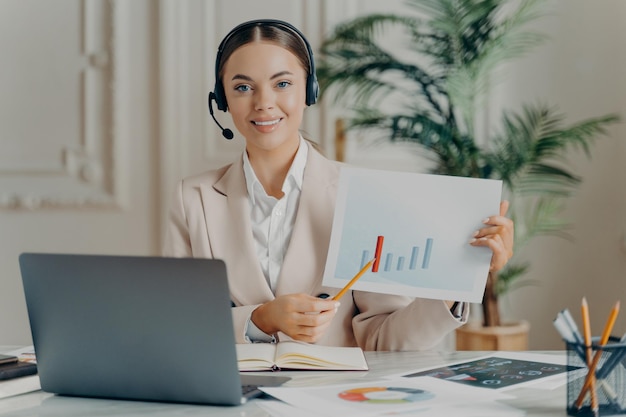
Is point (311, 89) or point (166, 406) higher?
point (311, 89)

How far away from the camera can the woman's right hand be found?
1.49 m

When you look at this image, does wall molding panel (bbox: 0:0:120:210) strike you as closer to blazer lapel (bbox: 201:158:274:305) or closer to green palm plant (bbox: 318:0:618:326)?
green palm plant (bbox: 318:0:618:326)

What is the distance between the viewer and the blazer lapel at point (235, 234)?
1.77m

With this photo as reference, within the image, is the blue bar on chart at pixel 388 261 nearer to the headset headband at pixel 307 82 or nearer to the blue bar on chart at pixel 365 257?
the blue bar on chart at pixel 365 257

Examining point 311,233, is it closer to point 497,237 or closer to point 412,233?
point 412,233

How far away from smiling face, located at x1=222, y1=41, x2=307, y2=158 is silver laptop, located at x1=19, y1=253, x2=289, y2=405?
0.72 m

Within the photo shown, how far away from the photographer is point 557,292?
347 cm

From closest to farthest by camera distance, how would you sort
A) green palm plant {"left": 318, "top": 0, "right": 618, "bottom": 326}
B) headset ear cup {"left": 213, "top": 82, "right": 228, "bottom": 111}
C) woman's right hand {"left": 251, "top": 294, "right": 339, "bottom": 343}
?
woman's right hand {"left": 251, "top": 294, "right": 339, "bottom": 343}, headset ear cup {"left": 213, "top": 82, "right": 228, "bottom": 111}, green palm plant {"left": 318, "top": 0, "right": 618, "bottom": 326}

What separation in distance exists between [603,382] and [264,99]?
0.97 meters

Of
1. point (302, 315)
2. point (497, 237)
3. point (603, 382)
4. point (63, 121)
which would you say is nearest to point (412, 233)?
point (497, 237)

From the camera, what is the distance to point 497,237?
149cm

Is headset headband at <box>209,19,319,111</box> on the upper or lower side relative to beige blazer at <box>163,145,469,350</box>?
upper

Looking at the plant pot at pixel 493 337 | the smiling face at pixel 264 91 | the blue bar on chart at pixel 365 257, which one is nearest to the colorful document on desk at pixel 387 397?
the blue bar on chart at pixel 365 257

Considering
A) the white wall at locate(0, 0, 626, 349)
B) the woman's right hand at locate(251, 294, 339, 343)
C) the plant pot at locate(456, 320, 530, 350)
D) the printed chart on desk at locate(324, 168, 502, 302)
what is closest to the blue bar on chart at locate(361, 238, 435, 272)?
the printed chart on desk at locate(324, 168, 502, 302)
